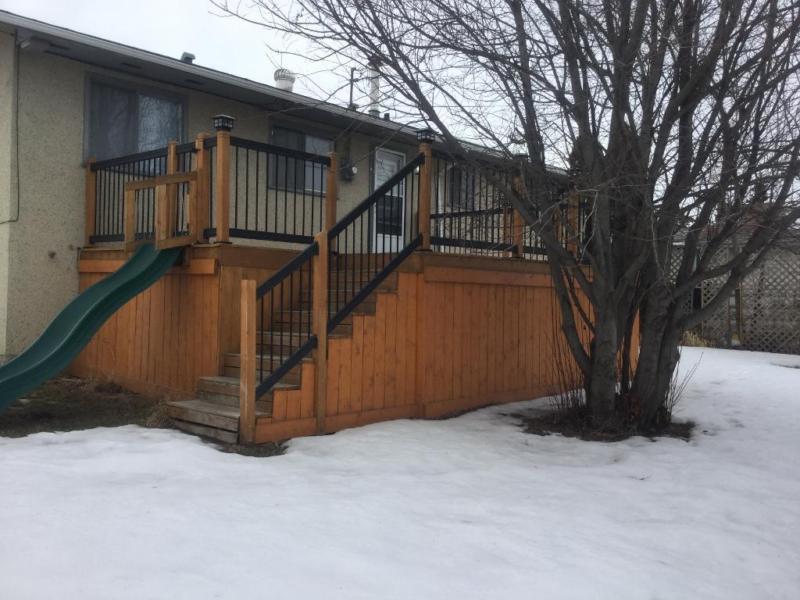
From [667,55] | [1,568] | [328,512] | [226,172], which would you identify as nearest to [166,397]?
[226,172]

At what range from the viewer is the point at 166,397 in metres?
7.10

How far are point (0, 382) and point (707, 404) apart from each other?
22.9 ft

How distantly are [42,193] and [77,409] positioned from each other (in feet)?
9.34

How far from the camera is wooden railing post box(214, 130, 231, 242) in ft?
21.7

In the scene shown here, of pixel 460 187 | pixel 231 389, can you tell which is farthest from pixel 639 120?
pixel 231 389

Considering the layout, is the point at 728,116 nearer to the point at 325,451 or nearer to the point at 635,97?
the point at 635,97

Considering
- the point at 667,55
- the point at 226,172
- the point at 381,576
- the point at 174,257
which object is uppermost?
the point at 667,55

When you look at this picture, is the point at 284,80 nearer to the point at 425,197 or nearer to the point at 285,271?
the point at 425,197

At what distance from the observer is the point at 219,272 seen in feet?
21.6

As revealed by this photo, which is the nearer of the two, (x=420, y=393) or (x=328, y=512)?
(x=328, y=512)

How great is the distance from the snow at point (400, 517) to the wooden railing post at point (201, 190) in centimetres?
211

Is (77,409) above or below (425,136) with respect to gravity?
below

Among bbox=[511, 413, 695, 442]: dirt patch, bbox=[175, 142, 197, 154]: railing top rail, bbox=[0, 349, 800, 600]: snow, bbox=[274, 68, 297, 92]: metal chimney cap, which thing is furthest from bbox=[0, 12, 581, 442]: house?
bbox=[274, 68, 297, 92]: metal chimney cap

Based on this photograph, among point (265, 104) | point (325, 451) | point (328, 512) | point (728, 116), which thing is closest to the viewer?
point (328, 512)
